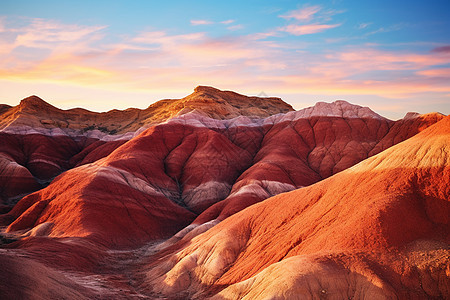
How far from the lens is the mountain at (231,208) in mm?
22141

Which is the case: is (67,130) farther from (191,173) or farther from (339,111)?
(339,111)

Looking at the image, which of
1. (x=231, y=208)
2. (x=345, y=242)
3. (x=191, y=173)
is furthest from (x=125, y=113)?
(x=345, y=242)

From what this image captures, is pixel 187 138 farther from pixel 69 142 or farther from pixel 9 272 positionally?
pixel 9 272

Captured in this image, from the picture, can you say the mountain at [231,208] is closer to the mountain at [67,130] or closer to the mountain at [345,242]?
the mountain at [345,242]

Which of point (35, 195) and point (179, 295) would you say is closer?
point (179, 295)

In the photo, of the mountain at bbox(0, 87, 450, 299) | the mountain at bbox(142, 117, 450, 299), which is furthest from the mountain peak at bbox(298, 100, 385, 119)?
the mountain at bbox(142, 117, 450, 299)

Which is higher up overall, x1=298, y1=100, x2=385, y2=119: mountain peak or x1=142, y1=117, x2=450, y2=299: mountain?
x1=298, y1=100, x2=385, y2=119: mountain peak

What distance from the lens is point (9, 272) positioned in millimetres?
21750

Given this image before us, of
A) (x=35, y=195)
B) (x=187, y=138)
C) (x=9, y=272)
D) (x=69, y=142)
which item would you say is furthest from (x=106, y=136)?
(x=9, y=272)

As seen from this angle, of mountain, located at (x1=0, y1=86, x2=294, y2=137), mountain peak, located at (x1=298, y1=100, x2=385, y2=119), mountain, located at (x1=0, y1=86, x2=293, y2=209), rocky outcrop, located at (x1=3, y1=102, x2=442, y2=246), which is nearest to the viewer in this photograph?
rocky outcrop, located at (x1=3, y1=102, x2=442, y2=246)

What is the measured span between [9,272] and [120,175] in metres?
42.4

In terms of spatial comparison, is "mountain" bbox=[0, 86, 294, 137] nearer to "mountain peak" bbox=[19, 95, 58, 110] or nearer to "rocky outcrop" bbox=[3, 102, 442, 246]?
"mountain peak" bbox=[19, 95, 58, 110]

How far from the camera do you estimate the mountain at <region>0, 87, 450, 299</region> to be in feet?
72.6

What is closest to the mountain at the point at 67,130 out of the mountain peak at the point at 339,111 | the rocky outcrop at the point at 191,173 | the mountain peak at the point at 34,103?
the mountain peak at the point at 34,103
